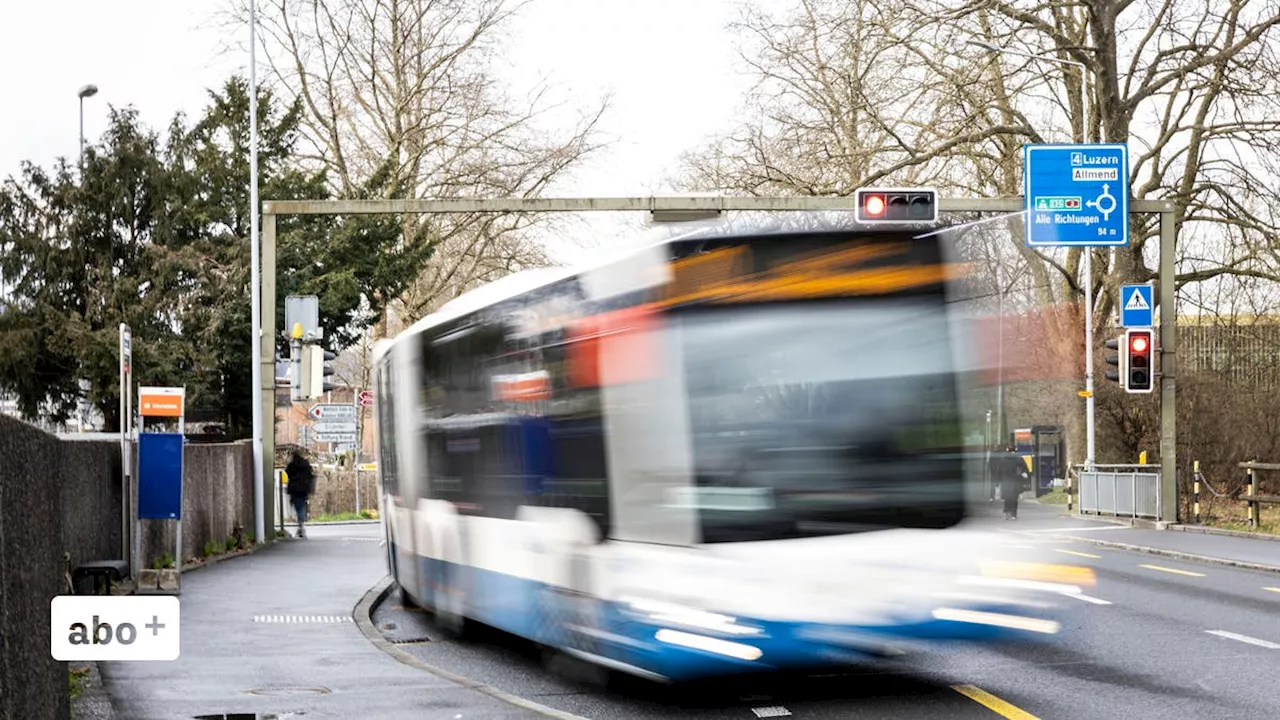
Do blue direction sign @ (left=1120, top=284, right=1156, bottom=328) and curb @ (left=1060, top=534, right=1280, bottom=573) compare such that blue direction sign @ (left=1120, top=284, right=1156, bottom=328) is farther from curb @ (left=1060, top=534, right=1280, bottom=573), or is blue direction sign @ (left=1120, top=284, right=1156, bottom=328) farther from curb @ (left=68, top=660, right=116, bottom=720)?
curb @ (left=68, top=660, right=116, bottom=720)

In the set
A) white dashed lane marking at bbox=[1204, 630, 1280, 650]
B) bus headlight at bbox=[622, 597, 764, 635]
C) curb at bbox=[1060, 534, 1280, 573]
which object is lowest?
curb at bbox=[1060, 534, 1280, 573]

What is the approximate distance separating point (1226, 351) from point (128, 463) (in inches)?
1188

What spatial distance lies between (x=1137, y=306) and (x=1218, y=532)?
423cm

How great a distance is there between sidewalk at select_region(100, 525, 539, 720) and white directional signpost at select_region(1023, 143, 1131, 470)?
14271mm

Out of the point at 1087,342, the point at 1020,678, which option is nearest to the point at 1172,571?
the point at 1020,678

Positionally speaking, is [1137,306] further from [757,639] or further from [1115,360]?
[757,639]

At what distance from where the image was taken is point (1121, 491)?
32594 mm

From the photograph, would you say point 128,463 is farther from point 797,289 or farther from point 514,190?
point 514,190

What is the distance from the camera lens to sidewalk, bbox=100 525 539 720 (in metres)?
9.88

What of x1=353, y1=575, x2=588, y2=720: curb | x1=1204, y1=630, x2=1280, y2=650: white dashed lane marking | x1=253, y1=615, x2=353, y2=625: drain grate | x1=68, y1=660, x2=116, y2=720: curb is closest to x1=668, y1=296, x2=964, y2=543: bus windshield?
x1=353, y1=575, x2=588, y2=720: curb

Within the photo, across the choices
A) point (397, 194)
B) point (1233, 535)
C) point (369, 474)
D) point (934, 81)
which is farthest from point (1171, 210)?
point (369, 474)

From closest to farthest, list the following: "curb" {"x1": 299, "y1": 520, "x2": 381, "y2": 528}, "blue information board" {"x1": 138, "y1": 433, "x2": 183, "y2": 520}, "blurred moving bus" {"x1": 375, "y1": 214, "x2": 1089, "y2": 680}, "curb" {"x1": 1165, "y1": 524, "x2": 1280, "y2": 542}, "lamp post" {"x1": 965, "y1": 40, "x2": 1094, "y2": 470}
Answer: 1. "blurred moving bus" {"x1": 375, "y1": 214, "x2": 1089, "y2": 680}
2. "blue information board" {"x1": 138, "y1": 433, "x2": 183, "y2": 520}
3. "curb" {"x1": 1165, "y1": 524, "x2": 1280, "y2": 542}
4. "lamp post" {"x1": 965, "y1": 40, "x2": 1094, "y2": 470}
5. "curb" {"x1": 299, "y1": 520, "x2": 381, "y2": 528}

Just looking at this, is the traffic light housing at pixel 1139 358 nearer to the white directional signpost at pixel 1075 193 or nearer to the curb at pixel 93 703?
the white directional signpost at pixel 1075 193

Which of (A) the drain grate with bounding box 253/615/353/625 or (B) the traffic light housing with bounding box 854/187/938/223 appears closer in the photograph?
(A) the drain grate with bounding box 253/615/353/625
